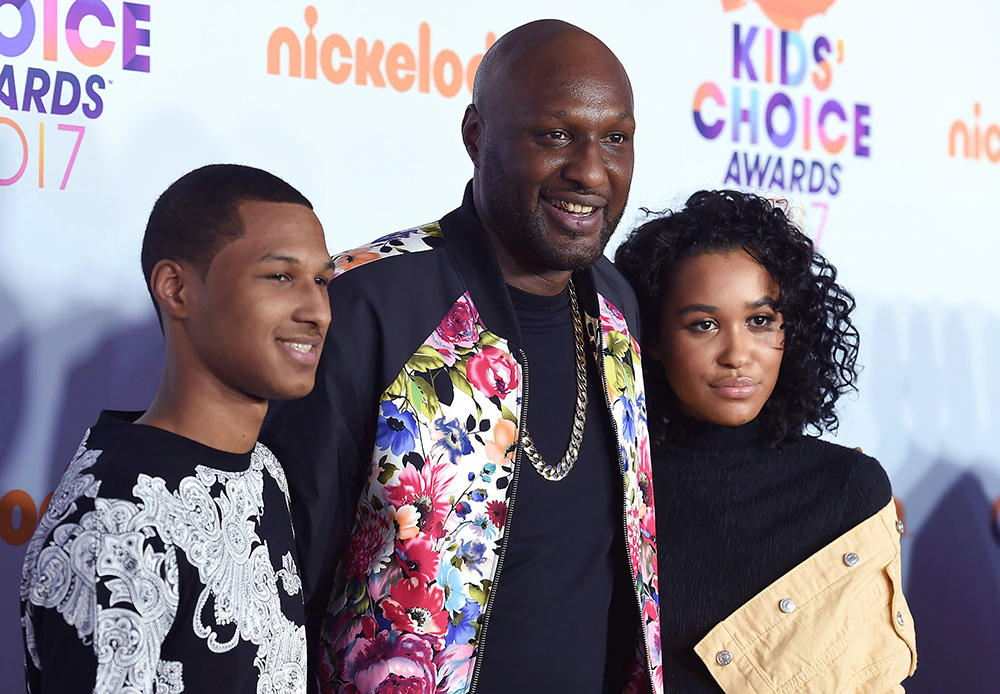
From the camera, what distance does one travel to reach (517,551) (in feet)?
4.31

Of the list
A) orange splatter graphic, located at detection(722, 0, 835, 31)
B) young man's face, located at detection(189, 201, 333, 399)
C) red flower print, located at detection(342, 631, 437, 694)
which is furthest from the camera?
orange splatter graphic, located at detection(722, 0, 835, 31)

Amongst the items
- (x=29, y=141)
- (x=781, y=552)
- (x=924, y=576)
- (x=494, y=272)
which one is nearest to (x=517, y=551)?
(x=494, y=272)

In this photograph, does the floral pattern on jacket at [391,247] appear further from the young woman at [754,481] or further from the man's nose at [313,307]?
the young woman at [754,481]

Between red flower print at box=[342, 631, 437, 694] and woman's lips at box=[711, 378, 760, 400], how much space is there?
0.64 metres

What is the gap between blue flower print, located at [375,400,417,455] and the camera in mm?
1251

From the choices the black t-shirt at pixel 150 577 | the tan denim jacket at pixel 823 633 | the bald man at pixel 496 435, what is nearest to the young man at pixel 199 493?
the black t-shirt at pixel 150 577

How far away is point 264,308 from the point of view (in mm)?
1049

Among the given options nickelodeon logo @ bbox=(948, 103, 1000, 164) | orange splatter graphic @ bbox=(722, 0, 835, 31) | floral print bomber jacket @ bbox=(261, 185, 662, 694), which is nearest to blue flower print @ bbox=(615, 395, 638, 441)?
floral print bomber jacket @ bbox=(261, 185, 662, 694)

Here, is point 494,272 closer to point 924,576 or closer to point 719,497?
point 719,497

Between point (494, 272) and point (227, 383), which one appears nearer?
point (227, 383)

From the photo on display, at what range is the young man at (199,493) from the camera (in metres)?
0.91

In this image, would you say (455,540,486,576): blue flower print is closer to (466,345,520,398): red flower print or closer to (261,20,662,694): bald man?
(261,20,662,694): bald man

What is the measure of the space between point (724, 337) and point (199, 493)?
899 millimetres

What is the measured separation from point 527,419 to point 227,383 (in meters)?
0.45
